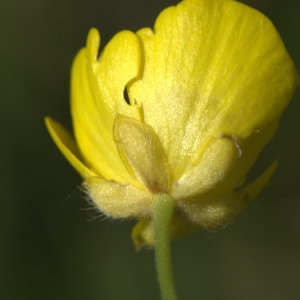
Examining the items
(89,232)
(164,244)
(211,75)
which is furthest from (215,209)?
(89,232)

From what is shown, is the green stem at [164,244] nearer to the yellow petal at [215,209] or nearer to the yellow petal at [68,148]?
the yellow petal at [215,209]

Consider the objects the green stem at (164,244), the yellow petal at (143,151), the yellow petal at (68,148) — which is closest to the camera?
the green stem at (164,244)

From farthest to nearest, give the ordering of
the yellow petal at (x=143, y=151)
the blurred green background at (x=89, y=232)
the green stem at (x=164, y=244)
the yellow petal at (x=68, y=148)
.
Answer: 1. the blurred green background at (x=89, y=232)
2. the yellow petal at (x=68, y=148)
3. the yellow petal at (x=143, y=151)
4. the green stem at (x=164, y=244)

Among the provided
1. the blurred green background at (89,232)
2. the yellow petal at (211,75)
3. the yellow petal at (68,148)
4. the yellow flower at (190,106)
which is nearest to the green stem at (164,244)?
the yellow flower at (190,106)

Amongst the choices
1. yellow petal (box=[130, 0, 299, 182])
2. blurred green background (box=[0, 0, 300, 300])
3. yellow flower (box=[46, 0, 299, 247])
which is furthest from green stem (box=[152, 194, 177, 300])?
blurred green background (box=[0, 0, 300, 300])

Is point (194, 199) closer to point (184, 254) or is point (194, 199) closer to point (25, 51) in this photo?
point (184, 254)

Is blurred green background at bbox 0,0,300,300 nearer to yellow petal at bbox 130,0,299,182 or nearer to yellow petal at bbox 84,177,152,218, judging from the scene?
yellow petal at bbox 84,177,152,218

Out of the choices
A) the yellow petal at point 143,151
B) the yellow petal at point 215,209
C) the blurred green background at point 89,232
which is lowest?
the blurred green background at point 89,232
